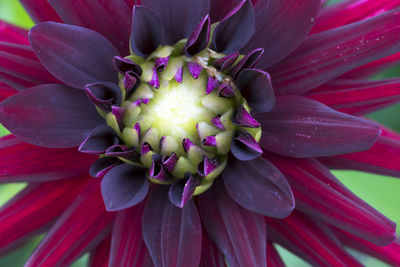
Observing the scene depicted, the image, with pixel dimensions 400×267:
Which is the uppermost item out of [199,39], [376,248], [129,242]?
[199,39]

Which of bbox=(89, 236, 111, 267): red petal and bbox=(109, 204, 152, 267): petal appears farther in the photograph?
bbox=(89, 236, 111, 267): red petal

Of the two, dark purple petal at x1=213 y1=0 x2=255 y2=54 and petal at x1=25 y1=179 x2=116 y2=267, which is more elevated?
dark purple petal at x1=213 y1=0 x2=255 y2=54

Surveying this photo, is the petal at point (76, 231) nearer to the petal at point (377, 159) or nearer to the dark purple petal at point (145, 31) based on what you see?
the dark purple petal at point (145, 31)

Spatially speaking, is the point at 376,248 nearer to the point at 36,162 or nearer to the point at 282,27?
the point at 282,27

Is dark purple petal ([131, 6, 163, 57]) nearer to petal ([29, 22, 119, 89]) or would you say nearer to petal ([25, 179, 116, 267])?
petal ([29, 22, 119, 89])

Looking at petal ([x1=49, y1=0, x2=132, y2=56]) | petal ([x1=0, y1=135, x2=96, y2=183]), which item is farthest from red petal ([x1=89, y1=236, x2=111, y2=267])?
petal ([x1=49, y1=0, x2=132, y2=56])

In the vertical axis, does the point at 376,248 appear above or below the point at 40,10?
below

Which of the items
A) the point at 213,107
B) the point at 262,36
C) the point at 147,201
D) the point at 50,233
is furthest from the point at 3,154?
the point at 262,36

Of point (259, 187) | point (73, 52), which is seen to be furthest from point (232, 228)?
point (73, 52)
